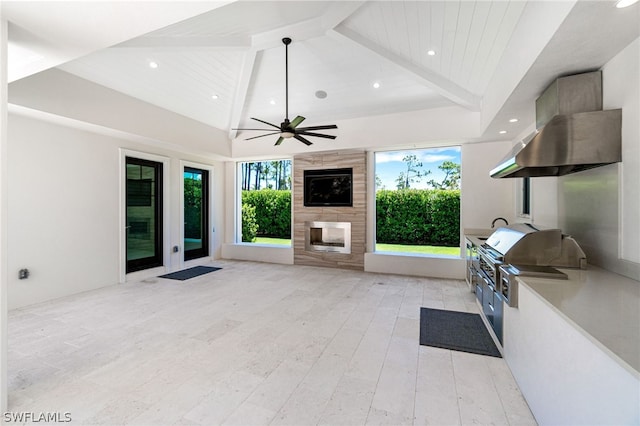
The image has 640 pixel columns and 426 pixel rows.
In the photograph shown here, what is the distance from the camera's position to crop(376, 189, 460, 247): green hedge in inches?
275

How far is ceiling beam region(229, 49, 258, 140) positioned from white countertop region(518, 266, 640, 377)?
14.5ft

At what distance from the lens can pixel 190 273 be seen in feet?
18.6

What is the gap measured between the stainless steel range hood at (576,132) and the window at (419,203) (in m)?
4.11

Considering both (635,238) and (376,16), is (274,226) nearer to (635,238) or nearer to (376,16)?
(376,16)

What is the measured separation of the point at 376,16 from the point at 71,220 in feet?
16.5

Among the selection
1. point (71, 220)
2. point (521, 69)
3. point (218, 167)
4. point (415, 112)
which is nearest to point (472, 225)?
point (415, 112)

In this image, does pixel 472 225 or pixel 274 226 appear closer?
pixel 472 225

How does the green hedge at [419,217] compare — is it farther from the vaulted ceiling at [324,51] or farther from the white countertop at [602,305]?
the white countertop at [602,305]

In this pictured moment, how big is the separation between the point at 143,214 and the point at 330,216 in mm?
3658

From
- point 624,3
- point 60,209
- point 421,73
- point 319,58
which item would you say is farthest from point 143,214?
point 624,3

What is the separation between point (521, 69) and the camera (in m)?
2.54

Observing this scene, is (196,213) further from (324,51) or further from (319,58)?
(324,51)

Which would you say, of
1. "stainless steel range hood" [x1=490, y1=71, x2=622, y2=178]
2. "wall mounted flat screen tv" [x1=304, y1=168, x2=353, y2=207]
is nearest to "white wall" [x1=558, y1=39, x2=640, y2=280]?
"stainless steel range hood" [x1=490, y1=71, x2=622, y2=178]

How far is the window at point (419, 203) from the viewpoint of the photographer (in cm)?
681
